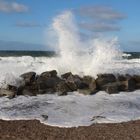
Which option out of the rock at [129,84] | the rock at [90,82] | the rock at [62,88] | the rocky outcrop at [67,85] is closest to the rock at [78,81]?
the rocky outcrop at [67,85]

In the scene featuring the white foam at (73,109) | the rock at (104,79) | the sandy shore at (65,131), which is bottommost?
the sandy shore at (65,131)

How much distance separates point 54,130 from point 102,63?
293 inches

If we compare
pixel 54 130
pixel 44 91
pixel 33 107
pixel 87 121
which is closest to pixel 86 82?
pixel 44 91

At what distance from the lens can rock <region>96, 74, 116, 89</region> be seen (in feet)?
40.0

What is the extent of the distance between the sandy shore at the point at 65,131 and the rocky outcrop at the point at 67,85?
10.3ft

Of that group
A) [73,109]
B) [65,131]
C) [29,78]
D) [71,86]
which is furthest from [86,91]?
[65,131]

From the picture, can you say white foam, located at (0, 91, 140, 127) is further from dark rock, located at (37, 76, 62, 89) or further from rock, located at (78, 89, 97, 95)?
dark rock, located at (37, 76, 62, 89)

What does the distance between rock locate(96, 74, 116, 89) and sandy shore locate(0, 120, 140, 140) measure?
4.20 meters

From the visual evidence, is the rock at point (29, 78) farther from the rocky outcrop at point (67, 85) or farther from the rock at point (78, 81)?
the rock at point (78, 81)

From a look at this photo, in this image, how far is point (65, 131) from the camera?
737cm

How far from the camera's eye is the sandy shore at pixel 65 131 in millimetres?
6973

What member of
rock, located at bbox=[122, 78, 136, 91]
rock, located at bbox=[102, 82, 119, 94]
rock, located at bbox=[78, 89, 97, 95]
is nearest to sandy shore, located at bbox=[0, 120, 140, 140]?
rock, located at bbox=[78, 89, 97, 95]

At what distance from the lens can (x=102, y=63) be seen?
1460cm

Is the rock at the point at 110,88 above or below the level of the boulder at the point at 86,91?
above
